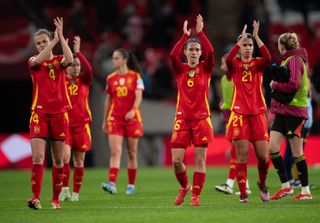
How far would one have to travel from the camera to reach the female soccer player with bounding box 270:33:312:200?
501 inches

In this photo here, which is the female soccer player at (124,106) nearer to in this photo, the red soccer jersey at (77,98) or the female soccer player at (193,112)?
the red soccer jersey at (77,98)

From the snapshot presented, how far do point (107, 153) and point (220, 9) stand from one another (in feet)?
21.7

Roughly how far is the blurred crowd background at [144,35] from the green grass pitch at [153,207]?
6.73 metres

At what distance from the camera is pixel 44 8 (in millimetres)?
25875

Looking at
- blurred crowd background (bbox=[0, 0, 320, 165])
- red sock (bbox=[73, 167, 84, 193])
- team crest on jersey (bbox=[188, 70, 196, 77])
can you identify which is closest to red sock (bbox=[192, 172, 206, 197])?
team crest on jersey (bbox=[188, 70, 196, 77])

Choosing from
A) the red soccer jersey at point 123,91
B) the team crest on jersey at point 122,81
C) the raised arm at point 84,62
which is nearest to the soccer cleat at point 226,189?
the red soccer jersey at point 123,91

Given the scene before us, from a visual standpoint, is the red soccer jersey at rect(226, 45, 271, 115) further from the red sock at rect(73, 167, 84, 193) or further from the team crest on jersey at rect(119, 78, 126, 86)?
the team crest on jersey at rect(119, 78, 126, 86)

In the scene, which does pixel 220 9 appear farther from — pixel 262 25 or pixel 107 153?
pixel 107 153

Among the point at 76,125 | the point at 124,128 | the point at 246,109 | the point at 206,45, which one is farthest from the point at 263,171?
the point at 124,128

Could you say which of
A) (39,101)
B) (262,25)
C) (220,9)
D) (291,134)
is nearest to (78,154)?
(39,101)

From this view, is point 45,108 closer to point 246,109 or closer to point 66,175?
point 66,175

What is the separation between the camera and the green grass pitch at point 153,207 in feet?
34.2

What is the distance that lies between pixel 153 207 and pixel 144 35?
14270mm

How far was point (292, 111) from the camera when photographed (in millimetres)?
12914
